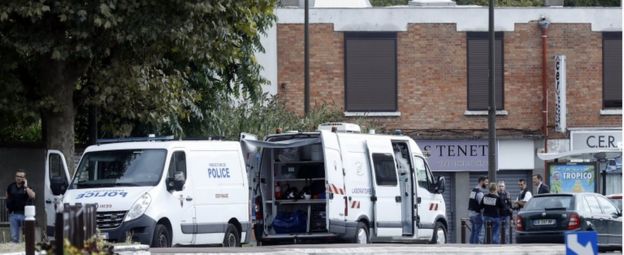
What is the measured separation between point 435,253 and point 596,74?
20.8 m

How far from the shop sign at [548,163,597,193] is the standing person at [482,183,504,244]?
10.5 metres

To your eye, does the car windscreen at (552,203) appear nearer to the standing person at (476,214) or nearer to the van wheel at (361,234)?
the standing person at (476,214)

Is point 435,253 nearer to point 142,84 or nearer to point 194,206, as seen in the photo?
point 194,206

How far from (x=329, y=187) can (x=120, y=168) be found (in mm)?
3610

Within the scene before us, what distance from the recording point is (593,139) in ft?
→ 139

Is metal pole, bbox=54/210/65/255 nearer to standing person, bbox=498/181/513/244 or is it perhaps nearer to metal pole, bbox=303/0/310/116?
standing person, bbox=498/181/513/244

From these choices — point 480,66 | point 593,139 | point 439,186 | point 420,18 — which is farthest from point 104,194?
point 593,139

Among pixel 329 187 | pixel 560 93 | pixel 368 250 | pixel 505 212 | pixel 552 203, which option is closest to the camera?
pixel 368 250

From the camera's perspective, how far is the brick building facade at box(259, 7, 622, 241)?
4153cm

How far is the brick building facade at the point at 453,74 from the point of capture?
1635 inches

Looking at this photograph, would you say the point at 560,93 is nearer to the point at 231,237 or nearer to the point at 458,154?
the point at 458,154

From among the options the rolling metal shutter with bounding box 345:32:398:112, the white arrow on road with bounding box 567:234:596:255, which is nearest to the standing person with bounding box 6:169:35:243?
the white arrow on road with bounding box 567:234:596:255

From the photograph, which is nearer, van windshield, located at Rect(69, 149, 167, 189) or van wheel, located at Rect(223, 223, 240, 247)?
van windshield, located at Rect(69, 149, 167, 189)

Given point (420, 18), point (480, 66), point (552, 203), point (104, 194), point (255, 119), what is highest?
point (420, 18)
